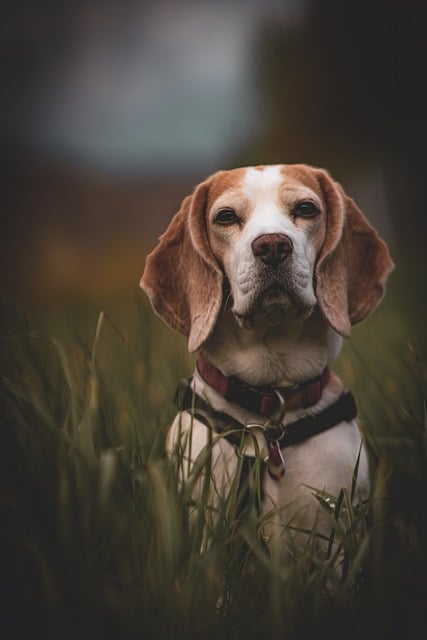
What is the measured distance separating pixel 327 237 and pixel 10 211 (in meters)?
1.70

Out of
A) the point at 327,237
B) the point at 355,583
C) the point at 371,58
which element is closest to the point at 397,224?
the point at 371,58

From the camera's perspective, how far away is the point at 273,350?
7.45 ft

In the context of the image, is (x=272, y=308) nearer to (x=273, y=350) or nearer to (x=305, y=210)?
(x=273, y=350)

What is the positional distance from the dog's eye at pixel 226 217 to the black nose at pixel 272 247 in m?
0.27

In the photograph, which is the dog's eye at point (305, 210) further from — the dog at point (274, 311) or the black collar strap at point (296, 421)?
the black collar strap at point (296, 421)

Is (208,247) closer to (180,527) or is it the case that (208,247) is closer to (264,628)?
(180,527)

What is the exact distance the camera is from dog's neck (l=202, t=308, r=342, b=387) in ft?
7.40

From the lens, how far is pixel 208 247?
2377 millimetres

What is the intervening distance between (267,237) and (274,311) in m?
0.30

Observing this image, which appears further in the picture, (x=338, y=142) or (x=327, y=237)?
(x=338, y=142)

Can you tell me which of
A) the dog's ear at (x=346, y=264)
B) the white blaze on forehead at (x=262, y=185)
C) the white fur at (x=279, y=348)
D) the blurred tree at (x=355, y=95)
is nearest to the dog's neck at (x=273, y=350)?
the white fur at (x=279, y=348)

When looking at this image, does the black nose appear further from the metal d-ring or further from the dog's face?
the metal d-ring

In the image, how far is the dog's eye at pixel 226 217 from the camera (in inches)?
89.0

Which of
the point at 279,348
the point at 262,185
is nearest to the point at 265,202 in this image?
the point at 262,185
